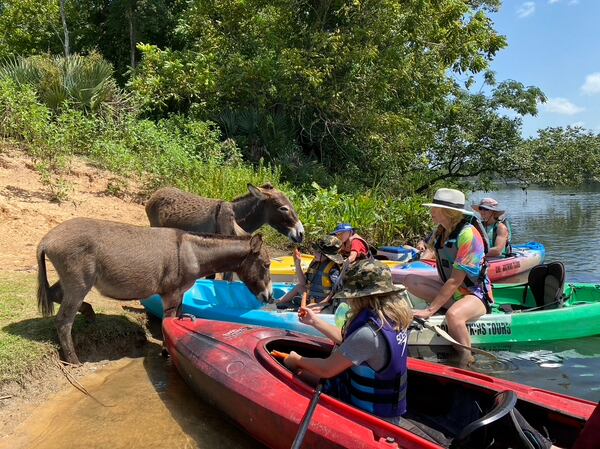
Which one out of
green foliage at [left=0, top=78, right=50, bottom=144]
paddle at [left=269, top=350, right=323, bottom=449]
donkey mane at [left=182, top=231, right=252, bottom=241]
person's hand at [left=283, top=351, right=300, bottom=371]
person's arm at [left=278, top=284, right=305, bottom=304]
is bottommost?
person's arm at [left=278, top=284, right=305, bottom=304]

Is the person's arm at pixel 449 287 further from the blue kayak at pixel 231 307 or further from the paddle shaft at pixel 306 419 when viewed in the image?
the paddle shaft at pixel 306 419

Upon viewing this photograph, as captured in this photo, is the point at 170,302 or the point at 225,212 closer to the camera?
the point at 170,302

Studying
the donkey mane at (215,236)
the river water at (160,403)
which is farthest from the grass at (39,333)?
the donkey mane at (215,236)

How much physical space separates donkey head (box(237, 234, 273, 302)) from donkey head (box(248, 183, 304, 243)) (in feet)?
6.03

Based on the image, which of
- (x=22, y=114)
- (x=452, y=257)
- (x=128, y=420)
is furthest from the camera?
(x=22, y=114)

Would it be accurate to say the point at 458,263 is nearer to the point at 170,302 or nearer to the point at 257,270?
the point at 257,270

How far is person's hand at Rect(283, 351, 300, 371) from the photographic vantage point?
4.29 m

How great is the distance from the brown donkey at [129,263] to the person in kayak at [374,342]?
111 inches

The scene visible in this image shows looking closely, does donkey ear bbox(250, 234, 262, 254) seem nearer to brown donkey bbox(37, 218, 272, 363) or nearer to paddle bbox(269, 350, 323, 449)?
brown donkey bbox(37, 218, 272, 363)

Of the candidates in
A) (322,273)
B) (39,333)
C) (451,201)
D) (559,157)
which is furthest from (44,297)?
(559,157)

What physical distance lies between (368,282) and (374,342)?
0.39 m

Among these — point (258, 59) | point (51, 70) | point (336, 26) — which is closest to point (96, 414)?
point (51, 70)

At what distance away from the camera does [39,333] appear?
5.66m

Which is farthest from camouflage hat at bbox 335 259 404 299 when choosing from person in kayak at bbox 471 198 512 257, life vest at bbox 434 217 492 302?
person in kayak at bbox 471 198 512 257
